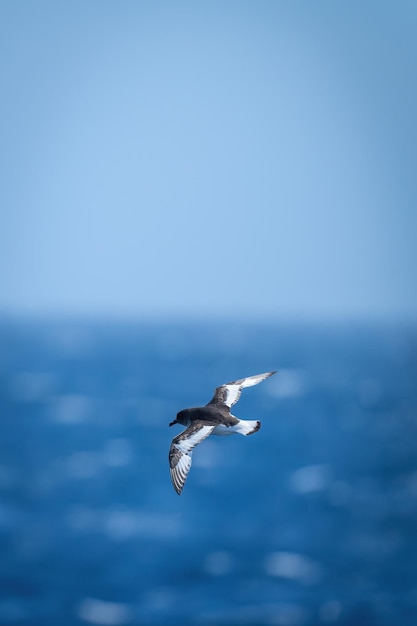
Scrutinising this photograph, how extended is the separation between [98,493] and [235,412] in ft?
43.3

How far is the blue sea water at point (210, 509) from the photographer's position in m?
63.8

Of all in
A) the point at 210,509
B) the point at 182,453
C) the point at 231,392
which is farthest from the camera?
the point at 210,509

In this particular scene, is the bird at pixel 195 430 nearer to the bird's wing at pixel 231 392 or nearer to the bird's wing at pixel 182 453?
the bird's wing at pixel 182 453

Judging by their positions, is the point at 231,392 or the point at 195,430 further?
the point at 231,392

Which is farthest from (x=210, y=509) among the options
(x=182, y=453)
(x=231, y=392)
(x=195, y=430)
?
(x=182, y=453)

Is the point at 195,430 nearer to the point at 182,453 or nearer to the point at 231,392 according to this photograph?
the point at 182,453

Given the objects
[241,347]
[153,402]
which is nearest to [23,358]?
[241,347]

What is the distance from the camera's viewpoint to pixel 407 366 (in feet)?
552

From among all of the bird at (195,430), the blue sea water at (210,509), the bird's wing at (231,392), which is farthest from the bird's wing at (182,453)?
the blue sea water at (210,509)

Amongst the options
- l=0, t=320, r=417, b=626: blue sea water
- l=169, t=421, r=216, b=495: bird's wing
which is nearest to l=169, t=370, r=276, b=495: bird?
l=169, t=421, r=216, b=495: bird's wing

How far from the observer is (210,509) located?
83.4 metres

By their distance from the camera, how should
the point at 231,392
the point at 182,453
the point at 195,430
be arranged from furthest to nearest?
1. the point at 231,392
2. the point at 195,430
3. the point at 182,453

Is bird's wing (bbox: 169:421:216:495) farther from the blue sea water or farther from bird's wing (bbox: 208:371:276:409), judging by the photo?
the blue sea water

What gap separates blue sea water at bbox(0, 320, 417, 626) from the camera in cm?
6378
